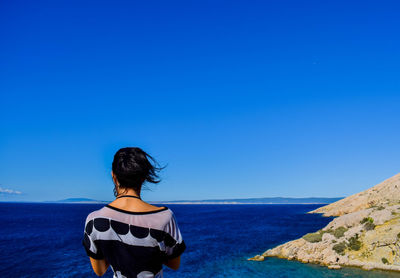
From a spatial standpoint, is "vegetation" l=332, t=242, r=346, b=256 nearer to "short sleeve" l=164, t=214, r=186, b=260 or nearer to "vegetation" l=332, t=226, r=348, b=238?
"vegetation" l=332, t=226, r=348, b=238

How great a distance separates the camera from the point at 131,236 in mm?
2342

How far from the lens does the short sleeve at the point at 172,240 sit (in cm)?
245

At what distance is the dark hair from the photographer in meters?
2.60

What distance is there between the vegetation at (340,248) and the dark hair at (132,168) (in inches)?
1297

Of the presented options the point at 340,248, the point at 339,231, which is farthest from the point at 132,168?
the point at 339,231

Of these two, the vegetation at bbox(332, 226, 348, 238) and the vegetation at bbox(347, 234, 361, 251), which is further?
the vegetation at bbox(332, 226, 348, 238)

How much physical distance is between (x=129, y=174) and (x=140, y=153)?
0.75 feet

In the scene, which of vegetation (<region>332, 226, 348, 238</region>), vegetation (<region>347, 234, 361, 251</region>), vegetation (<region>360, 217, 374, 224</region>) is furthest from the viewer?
vegetation (<region>360, 217, 374, 224</region>)

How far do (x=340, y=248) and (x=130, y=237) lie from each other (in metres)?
33.7

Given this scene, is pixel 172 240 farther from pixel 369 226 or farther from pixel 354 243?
pixel 369 226

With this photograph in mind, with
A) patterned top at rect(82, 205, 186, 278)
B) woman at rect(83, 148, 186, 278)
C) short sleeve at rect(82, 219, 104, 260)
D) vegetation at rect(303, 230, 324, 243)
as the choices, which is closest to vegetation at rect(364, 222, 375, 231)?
vegetation at rect(303, 230, 324, 243)

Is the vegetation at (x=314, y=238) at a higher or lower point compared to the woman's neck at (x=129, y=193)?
lower

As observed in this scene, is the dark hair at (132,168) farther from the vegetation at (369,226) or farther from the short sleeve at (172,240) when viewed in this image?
the vegetation at (369,226)

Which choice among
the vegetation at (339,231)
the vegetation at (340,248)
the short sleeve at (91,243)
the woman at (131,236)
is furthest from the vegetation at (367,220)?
the short sleeve at (91,243)
